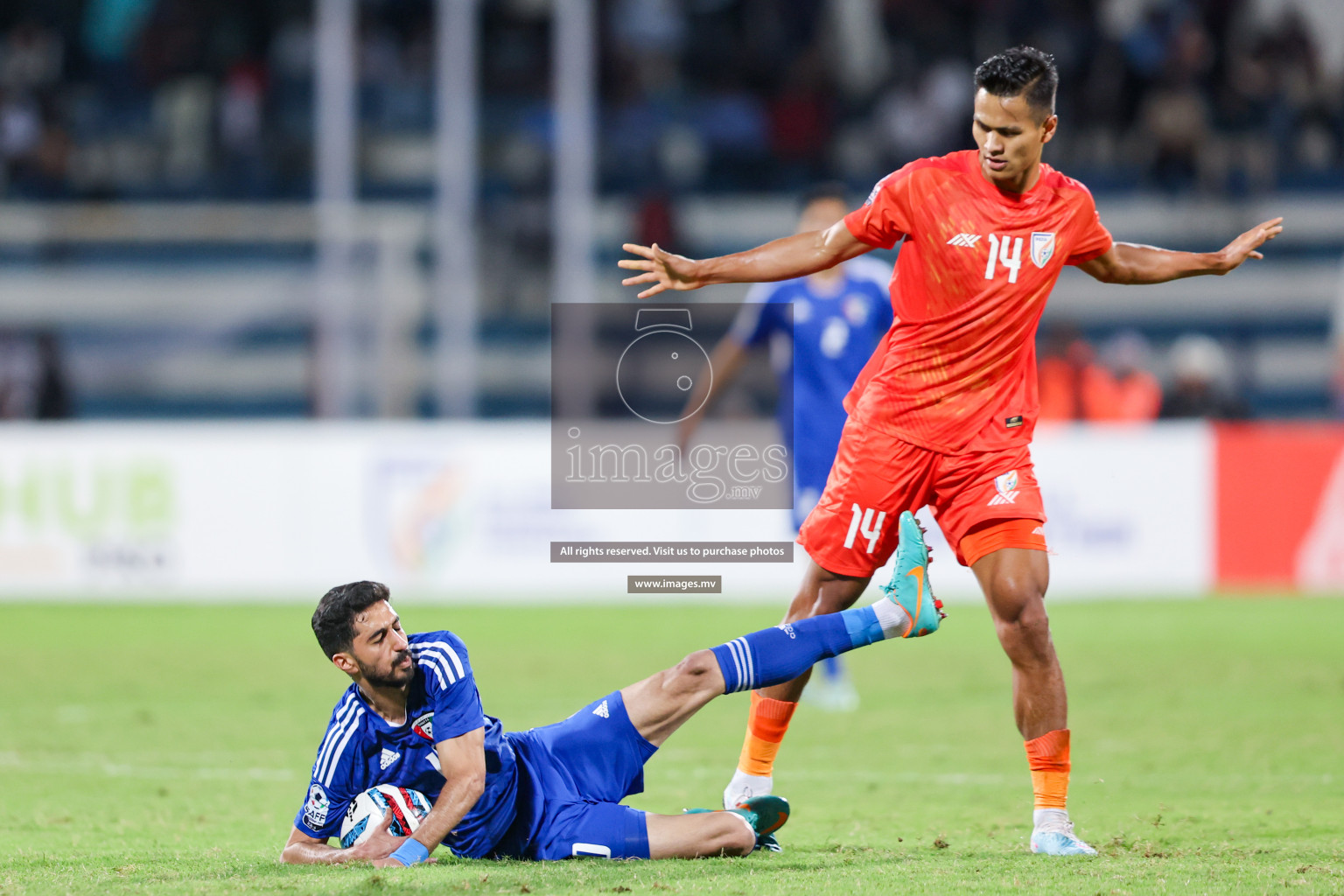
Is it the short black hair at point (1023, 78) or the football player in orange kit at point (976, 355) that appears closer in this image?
the short black hair at point (1023, 78)

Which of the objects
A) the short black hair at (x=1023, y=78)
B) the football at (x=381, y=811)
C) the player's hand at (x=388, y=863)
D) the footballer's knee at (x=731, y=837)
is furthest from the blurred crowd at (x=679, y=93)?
the player's hand at (x=388, y=863)

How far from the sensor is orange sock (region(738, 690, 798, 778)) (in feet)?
19.6

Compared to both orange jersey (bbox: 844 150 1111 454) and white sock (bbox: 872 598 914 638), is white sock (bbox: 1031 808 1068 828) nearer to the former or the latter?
white sock (bbox: 872 598 914 638)

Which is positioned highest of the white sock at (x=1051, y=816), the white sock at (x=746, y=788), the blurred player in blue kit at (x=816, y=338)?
the blurred player in blue kit at (x=816, y=338)

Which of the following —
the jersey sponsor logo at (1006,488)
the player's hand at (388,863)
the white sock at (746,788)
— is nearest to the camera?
the player's hand at (388,863)

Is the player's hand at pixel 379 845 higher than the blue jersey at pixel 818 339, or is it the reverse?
the blue jersey at pixel 818 339

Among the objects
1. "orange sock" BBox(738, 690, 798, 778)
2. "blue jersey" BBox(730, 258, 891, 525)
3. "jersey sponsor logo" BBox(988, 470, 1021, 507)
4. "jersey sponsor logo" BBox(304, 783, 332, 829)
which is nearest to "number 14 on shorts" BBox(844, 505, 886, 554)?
"jersey sponsor logo" BBox(988, 470, 1021, 507)

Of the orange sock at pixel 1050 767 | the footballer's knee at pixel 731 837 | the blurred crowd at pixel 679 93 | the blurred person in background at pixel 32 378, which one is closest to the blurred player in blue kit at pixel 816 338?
the orange sock at pixel 1050 767

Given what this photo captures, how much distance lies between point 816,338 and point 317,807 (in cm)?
451

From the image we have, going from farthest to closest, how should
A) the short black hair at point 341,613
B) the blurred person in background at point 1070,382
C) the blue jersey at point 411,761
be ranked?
1. the blurred person in background at point 1070,382
2. the blue jersey at point 411,761
3. the short black hair at point 341,613

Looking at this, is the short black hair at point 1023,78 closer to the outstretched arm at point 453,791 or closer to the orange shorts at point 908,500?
the orange shorts at point 908,500

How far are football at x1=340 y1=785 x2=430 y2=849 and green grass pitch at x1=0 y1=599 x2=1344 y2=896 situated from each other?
0.80 ft

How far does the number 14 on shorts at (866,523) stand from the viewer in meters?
5.61

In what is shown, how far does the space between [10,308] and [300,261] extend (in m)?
2.71
